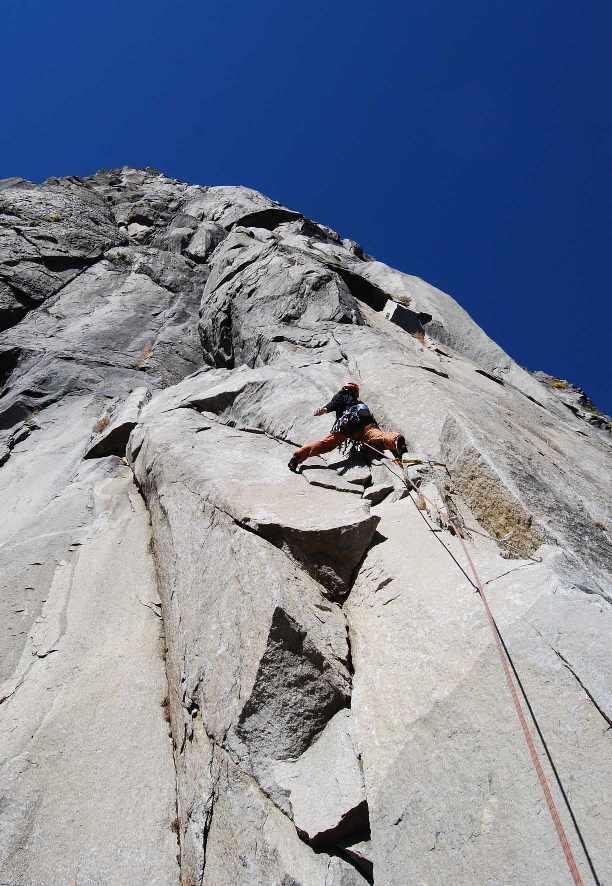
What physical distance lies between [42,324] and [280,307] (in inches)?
405

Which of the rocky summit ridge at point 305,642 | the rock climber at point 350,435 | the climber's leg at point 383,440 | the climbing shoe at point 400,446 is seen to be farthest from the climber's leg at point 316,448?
the climbing shoe at point 400,446

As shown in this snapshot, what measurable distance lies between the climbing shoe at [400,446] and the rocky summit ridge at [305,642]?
23 centimetres

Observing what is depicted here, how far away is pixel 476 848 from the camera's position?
3451 millimetres

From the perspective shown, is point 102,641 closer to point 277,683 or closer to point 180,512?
point 180,512

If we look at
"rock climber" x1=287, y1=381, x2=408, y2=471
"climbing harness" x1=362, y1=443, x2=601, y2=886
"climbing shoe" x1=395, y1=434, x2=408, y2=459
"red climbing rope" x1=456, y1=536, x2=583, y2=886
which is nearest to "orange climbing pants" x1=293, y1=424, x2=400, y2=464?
"rock climber" x1=287, y1=381, x2=408, y2=471

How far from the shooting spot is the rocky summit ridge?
3.81m

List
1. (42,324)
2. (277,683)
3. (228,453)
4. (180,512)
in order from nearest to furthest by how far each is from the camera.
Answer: (277,683) < (180,512) < (228,453) < (42,324)

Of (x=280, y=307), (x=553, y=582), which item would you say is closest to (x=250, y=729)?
(x=553, y=582)

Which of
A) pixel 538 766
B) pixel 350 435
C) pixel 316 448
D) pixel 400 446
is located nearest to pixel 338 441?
pixel 350 435

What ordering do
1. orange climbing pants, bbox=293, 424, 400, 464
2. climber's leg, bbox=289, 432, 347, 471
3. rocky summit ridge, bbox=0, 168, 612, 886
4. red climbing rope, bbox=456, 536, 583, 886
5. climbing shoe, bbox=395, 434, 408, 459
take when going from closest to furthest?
1. red climbing rope, bbox=456, 536, 583, 886
2. rocky summit ridge, bbox=0, 168, 612, 886
3. climbing shoe, bbox=395, 434, 408, 459
4. orange climbing pants, bbox=293, 424, 400, 464
5. climber's leg, bbox=289, 432, 347, 471

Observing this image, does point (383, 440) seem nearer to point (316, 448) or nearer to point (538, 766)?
point (316, 448)

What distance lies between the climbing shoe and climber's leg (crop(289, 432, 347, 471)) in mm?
954

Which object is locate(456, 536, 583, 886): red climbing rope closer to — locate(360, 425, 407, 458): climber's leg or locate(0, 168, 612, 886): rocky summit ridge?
locate(0, 168, 612, 886): rocky summit ridge

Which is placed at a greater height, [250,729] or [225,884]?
[250,729]
